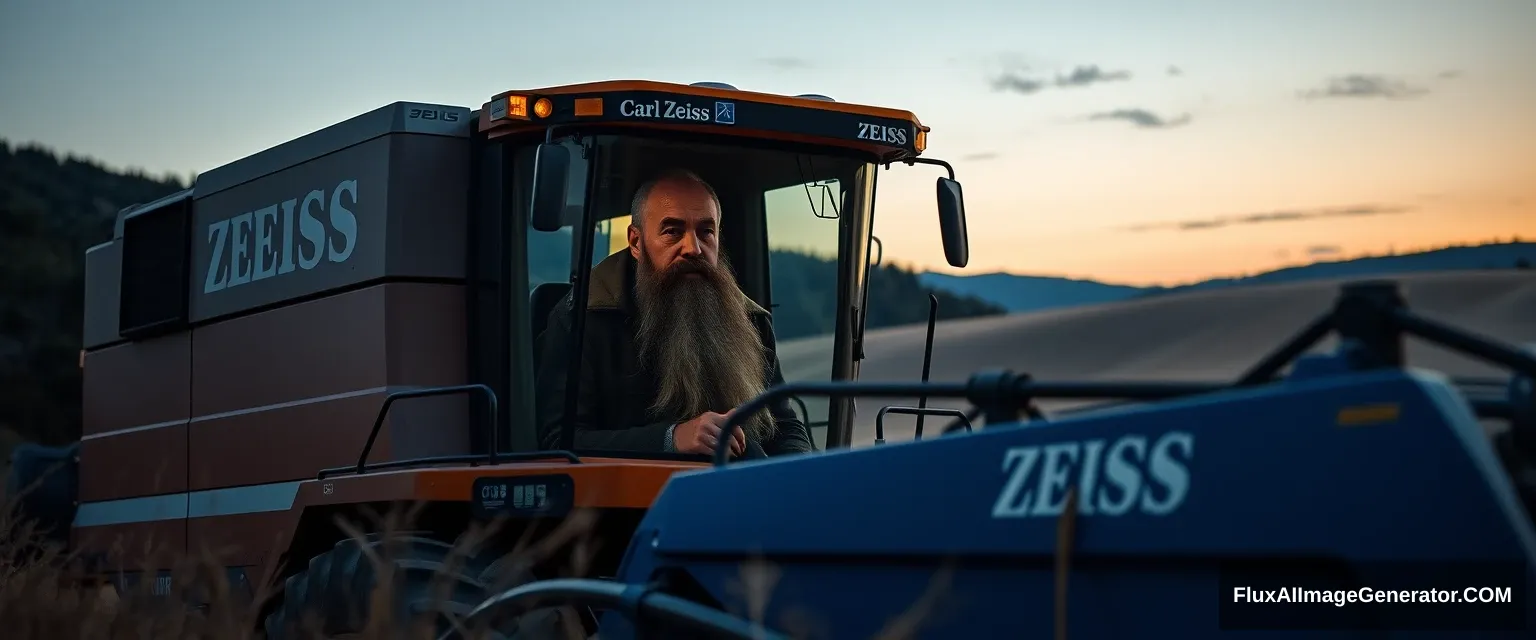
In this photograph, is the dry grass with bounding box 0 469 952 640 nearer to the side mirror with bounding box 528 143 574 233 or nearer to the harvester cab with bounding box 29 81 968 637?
the harvester cab with bounding box 29 81 968 637

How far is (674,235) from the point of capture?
293 inches

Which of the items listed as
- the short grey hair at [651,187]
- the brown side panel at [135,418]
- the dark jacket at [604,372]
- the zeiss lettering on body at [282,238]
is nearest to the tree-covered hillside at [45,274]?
the brown side panel at [135,418]

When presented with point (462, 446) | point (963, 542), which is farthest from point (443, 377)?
point (963, 542)

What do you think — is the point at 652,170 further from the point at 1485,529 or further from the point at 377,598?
the point at 1485,529

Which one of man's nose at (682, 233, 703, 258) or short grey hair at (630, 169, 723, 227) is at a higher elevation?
short grey hair at (630, 169, 723, 227)

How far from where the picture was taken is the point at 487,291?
7980mm

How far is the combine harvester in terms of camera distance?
9.41ft

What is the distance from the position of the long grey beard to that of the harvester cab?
290mm

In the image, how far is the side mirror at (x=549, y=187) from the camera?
6730mm

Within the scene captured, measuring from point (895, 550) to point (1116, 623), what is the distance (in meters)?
0.56

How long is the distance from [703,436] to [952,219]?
1.83 m

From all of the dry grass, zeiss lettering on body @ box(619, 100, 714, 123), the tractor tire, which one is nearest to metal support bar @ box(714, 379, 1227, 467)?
the dry grass

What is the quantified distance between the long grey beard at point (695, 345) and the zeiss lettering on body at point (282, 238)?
1846 millimetres

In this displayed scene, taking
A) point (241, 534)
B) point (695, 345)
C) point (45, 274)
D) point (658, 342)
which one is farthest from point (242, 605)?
point (45, 274)
